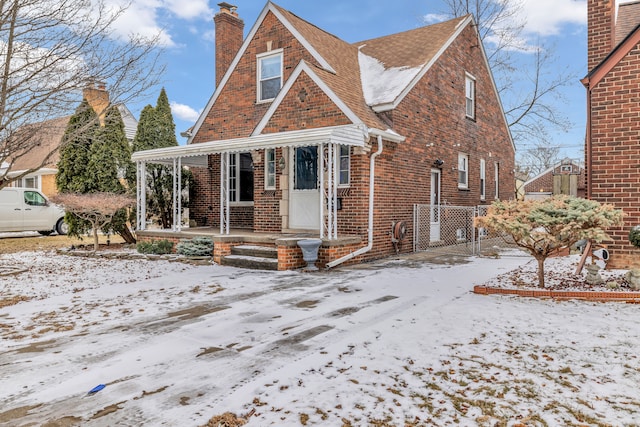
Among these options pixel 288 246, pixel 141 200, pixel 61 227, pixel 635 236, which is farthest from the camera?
pixel 61 227

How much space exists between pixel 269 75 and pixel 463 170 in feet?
25.4

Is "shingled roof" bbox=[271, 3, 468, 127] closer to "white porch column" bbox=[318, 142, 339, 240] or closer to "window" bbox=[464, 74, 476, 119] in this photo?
"white porch column" bbox=[318, 142, 339, 240]

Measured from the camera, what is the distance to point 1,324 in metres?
5.34

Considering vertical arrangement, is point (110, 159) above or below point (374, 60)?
below

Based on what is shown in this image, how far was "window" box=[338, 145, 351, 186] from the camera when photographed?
10.5 m

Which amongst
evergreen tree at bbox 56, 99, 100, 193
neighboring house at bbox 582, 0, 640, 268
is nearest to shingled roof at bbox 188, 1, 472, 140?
evergreen tree at bbox 56, 99, 100, 193

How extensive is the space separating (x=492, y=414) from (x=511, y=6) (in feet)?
84.4

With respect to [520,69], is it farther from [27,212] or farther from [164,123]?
[27,212]

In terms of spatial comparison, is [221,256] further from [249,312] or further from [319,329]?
[319,329]

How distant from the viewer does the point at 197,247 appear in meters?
10.8

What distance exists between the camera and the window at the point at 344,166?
34.5 feet

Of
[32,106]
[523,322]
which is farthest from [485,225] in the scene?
[32,106]

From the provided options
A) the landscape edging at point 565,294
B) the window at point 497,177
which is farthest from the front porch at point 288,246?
the window at point 497,177

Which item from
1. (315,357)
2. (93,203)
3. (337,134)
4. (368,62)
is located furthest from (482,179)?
(315,357)
